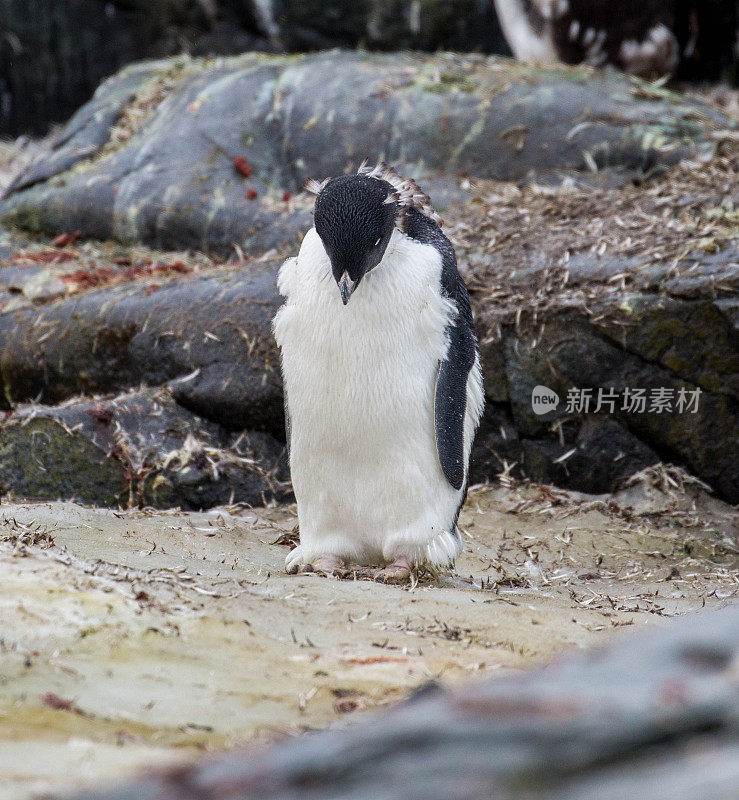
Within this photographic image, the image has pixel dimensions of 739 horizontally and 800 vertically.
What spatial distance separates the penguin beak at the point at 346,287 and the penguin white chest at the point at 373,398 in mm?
175

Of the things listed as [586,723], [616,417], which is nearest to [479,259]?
[616,417]

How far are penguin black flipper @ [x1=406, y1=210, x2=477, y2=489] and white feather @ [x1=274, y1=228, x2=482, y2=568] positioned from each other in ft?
0.13

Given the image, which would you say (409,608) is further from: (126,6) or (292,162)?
(126,6)

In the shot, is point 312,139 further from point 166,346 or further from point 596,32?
point 596,32

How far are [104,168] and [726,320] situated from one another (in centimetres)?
458

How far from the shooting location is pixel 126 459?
16.6 ft

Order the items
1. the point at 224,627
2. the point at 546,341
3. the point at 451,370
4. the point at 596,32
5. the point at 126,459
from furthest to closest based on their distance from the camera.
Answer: the point at 596,32 < the point at 546,341 < the point at 126,459 < the point at 451,370 < the point at 224,627

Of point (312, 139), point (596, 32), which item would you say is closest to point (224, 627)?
point (312, 139)

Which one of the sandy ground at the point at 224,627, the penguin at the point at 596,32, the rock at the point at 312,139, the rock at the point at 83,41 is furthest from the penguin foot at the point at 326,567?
the rock at the point at 83,41

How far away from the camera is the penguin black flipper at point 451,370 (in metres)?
3.76

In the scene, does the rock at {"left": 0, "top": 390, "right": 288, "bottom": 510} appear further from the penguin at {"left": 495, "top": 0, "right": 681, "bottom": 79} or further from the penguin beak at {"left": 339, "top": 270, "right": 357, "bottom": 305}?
the penguin at {"left": 495, "top": 0, "right": 681, "bottom": 79}

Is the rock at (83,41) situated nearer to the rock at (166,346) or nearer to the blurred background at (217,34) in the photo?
the blurred background at (217,34)

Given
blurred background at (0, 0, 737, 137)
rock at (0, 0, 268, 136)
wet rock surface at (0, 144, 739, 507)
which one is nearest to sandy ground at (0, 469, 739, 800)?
wet rock surface at (0, 144, 739, 507)

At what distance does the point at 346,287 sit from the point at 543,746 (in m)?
2.56
